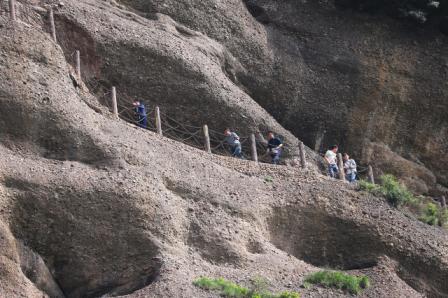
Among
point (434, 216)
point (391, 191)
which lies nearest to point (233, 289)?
point (391, 191)

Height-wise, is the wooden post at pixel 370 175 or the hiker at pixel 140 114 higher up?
the hiker at pixel 140 114

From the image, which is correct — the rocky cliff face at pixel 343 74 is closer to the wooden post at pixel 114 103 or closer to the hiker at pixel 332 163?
the hiker at pixel 332 163

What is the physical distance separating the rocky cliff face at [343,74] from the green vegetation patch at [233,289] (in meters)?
12.9

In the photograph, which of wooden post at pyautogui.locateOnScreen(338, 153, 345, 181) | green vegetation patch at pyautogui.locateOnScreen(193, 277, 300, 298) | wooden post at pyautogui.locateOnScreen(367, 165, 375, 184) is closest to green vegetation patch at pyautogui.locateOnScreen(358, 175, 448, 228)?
wooden post at pyautogui.locateOnScreen(338, 153, 345, 181)

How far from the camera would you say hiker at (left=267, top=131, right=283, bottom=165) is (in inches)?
1508

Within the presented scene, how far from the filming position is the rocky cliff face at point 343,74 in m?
42.4

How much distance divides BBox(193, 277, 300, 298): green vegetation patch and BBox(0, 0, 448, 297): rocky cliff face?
0.31m

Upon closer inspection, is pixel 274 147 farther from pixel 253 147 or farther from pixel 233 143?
pixel 233 143

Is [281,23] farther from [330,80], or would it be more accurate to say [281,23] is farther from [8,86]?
[8,86]

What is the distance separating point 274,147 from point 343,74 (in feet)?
19.6

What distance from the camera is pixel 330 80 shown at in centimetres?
4322

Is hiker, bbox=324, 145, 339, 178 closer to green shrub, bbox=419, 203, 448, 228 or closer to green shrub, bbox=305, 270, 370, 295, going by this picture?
green shrub, bbox=419, 203, 448, 228

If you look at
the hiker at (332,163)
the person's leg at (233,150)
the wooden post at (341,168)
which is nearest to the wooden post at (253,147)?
the person's leg at (233,150)

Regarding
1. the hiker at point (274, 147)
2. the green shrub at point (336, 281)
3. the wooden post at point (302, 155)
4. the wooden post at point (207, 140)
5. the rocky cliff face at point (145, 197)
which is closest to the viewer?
the rocky cliff face at point (145, 197)
